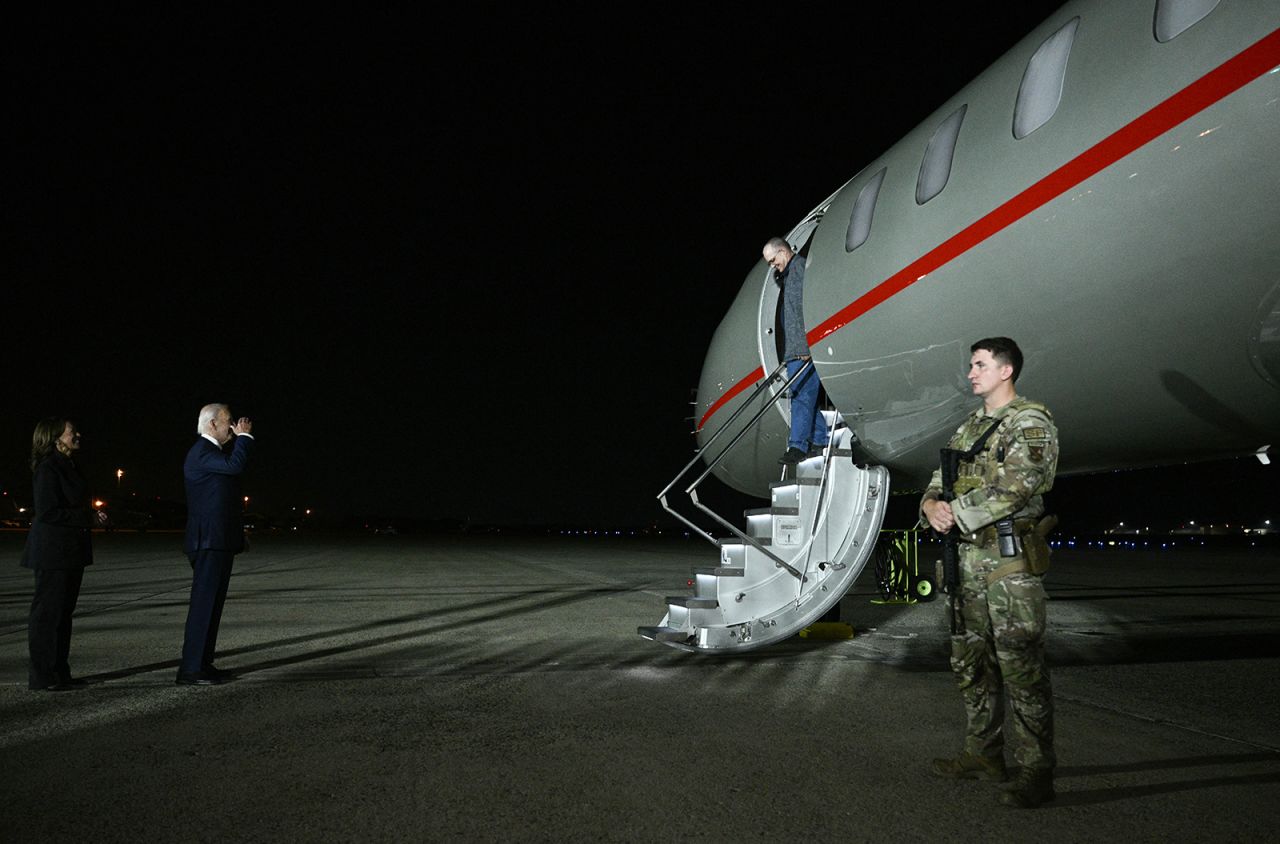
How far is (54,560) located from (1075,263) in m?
6.01

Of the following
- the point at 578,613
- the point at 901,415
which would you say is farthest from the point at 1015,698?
the point at 578,613

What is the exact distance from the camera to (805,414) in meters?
7.55

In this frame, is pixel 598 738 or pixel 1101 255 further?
pixel 598 738

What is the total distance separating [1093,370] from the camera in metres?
4.82

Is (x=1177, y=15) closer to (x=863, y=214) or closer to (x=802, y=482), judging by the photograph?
(x=863, y=214)

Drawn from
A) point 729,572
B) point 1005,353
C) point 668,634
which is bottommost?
point 668,634

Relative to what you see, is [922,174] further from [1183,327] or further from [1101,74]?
[1183,327]

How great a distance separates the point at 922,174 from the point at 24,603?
1152cm

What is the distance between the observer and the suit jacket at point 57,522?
5520 mm

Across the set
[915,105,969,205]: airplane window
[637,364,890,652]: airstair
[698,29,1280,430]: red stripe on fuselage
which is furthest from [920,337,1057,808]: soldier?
[637,364,890,652]: airstair

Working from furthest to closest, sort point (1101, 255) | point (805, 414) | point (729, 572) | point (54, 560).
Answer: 1. point (805, 414)
2. point (729, 572)
3. point (54, 560)
4. point (1101, 255)

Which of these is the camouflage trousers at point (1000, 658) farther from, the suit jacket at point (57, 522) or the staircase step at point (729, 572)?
the suit jacket at point (57, 522)

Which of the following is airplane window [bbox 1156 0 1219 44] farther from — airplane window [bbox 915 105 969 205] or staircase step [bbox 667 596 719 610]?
staircase step [bbox 667 596 719 610]

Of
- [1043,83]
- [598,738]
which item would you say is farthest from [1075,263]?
[598,738]
